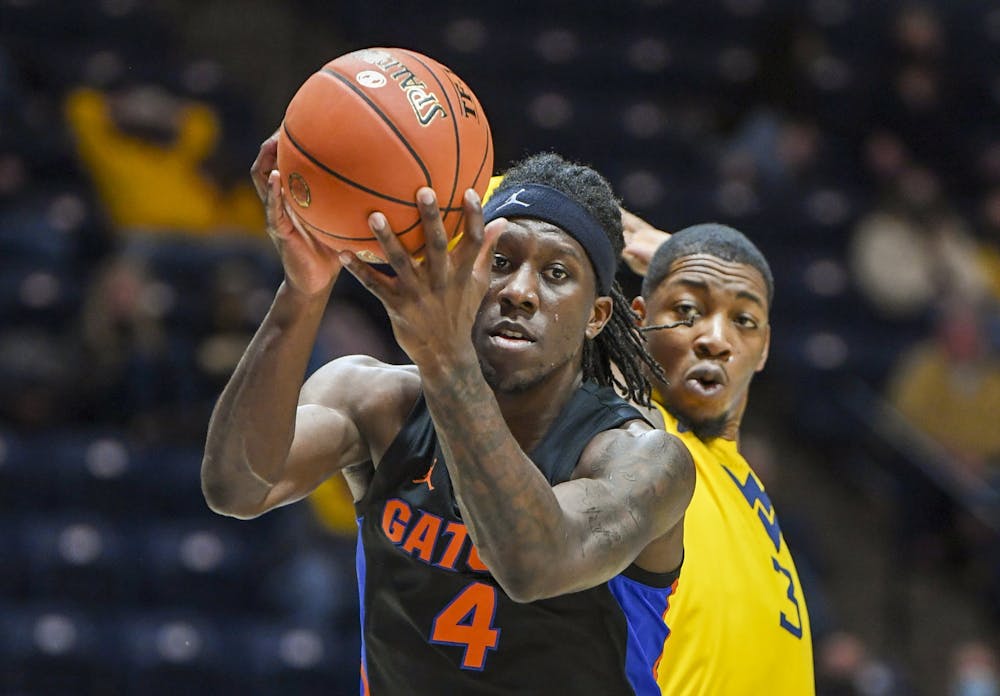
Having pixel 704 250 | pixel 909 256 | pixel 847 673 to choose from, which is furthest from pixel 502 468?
pixel 909 256

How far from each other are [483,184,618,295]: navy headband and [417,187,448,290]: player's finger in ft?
2.05

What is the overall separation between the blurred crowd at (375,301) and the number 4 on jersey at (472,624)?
3.88 m

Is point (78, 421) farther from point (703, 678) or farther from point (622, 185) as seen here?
point (703, 678)

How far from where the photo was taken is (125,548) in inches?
283

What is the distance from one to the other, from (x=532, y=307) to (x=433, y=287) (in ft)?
1.76

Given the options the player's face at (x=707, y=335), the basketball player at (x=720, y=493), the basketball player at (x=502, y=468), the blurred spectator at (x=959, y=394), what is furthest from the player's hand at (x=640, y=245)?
the blurred spectator at (x=959, y=394)

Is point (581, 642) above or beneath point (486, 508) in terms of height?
beneath

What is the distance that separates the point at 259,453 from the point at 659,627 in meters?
0.96

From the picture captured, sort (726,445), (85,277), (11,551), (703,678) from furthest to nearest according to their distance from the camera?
(85,277) < (11,551) < (726,445) < (703,678)

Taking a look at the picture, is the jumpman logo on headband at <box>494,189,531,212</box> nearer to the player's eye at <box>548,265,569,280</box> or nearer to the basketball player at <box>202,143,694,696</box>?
the basketball player at <box>202,143,694,696</box>

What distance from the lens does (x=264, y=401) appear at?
2.83 metres

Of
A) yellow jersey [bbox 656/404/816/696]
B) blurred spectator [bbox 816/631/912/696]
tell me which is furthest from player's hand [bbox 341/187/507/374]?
blurred spectator [bbox 816/631/912/696]

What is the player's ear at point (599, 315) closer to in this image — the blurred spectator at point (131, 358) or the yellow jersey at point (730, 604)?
the yellow jersey at point (730, 604)

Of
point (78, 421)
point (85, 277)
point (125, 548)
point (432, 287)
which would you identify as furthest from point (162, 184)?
point (432, 287)
